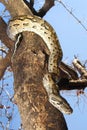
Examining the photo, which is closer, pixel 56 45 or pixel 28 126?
pixel 28 126

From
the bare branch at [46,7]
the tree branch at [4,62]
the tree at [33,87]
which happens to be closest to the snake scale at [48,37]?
the tree at [33,87]

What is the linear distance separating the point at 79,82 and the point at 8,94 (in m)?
1.33

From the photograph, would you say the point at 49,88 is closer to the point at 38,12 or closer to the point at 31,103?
the point at 31,103

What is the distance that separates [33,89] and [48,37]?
80cm

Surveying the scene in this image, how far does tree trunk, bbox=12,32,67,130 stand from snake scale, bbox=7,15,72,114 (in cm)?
17

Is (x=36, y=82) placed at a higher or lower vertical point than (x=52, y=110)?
higher

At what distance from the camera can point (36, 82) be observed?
4.88 ft

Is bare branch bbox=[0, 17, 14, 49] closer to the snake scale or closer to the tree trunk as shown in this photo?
the snake scale

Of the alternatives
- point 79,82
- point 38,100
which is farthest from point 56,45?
point 38,100

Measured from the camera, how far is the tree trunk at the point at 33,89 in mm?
1314

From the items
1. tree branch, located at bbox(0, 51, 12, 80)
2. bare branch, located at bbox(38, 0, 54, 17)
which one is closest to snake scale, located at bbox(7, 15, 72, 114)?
bare branch, located at bbox(38, 0, 54, 17)

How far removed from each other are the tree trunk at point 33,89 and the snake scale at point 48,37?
0.17 meters

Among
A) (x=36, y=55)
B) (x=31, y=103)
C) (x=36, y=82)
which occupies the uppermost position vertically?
(x=36, y=55)

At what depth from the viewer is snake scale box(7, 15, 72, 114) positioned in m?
1.82
